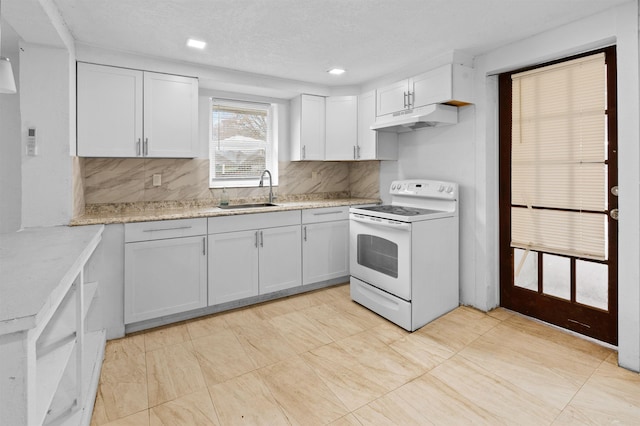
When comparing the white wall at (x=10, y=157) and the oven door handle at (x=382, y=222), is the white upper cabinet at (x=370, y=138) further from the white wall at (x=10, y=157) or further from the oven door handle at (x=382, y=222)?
the white wall at (x=10, y=157)

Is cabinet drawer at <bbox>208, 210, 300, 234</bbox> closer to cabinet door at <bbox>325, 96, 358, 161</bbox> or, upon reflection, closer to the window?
the window

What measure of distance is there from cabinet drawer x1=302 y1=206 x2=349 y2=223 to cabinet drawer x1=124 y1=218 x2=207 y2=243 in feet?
3.41

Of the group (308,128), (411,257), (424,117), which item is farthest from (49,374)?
(308,128)

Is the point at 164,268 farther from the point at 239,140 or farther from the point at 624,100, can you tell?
the point at 624,100

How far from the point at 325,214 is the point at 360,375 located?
181 centimetres

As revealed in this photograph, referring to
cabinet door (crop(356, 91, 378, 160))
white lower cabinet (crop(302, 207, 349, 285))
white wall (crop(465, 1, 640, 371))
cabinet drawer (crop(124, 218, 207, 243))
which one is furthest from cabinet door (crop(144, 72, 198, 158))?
white wall (crop(465, 1, 640, 371))

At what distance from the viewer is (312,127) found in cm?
389

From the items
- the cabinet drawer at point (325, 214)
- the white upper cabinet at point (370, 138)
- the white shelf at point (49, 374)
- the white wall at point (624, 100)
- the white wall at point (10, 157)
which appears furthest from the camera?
the white upper cabinet at point (370, 138)

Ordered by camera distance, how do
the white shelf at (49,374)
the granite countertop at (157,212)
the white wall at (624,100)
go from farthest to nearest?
the granite countertop at (157,212)
the white wall at (624,100)
the white shelf at (49,374)

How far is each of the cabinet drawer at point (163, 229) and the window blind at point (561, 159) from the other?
2.73 meters

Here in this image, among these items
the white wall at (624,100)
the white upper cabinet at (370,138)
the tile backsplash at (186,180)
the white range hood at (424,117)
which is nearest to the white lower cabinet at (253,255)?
the tile backsplash at (186,180)

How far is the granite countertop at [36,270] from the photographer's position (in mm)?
879

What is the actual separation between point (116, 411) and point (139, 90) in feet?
7.85

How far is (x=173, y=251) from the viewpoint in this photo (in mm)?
2768
